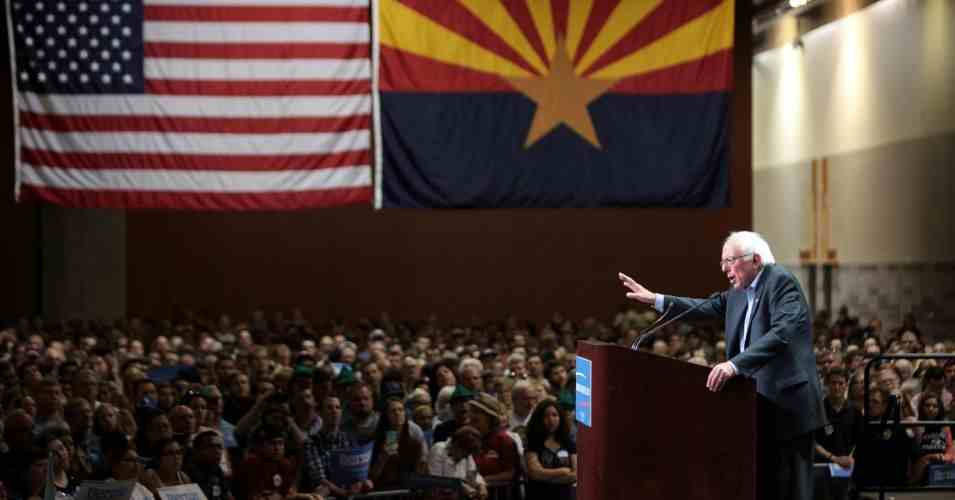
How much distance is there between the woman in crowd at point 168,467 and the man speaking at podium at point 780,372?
4144mm

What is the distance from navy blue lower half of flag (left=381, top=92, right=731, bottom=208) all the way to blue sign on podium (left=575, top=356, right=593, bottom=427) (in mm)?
7274

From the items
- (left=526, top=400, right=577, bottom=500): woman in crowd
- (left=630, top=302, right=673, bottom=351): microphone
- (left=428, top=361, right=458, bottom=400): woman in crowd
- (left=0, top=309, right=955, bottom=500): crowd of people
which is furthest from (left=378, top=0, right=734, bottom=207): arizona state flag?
(left=630, top=302, right=673, bottom=351): microphone

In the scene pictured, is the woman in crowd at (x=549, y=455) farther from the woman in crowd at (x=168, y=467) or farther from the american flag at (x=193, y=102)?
the american flag at (x=193, y=102)

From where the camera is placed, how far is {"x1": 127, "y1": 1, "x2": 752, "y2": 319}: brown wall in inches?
1184

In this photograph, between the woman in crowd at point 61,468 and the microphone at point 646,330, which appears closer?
the microphone at point 646,330

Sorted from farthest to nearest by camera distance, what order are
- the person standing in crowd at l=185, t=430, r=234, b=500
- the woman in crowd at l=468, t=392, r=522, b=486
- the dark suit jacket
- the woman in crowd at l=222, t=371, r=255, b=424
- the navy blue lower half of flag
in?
the navy blue lower half of flag, the woman in crowd at l=222, t=371, r=255, b=424, the woman in crowd at l=468, t=392, r=522, b=486, the person standing in crowd at l=185, t=430, r=234, b=500, the dark suit jacket

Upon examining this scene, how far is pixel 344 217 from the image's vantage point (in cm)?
3036

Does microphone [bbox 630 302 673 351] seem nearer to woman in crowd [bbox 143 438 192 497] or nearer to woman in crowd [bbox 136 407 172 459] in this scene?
woman in crowd [bbox 143 438 192 497]

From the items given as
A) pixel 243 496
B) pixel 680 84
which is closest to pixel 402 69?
pixel 680 84

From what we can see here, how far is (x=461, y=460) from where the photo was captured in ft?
35.0

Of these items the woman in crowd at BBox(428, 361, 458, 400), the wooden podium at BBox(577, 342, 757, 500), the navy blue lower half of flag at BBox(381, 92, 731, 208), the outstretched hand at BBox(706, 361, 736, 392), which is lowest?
the woman in crowd at BBox(428, 361, 458, 400)

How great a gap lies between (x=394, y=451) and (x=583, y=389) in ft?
13.0

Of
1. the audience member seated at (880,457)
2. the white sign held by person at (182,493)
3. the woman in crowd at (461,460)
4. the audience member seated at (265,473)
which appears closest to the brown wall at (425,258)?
the woman in crowd at (461,460)

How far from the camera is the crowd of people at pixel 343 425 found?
9727 millimetres
